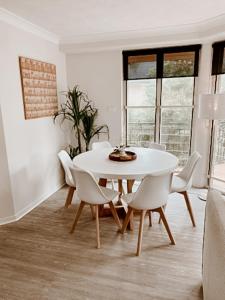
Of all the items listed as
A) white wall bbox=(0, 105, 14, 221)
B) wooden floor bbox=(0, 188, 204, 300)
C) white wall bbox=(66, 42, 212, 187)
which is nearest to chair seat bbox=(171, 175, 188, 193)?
wooden floor bbox=(0, 188, 204, 300)

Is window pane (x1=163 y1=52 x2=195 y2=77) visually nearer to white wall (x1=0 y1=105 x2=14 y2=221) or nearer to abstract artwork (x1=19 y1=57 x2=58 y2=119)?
abstract artwork (x1=19 y1=57 x2=58 y2=119)

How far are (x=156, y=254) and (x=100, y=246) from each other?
589mm

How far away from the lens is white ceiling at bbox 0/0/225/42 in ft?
7.97

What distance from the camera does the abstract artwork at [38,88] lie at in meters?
2.99

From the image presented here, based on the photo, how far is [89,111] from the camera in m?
4.09

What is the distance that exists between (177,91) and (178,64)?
435mm

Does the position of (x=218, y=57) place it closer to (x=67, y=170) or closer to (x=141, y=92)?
(x=141, y=92)

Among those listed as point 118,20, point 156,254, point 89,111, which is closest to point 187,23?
point 118,20

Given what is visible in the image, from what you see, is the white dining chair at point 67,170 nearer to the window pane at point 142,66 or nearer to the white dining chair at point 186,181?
the white dining chair at point 186,181

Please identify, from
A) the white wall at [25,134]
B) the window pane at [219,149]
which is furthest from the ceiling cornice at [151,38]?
the window pane at [219,149]

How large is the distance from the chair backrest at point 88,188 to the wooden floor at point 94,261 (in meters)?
0.50

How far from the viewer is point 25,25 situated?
2930 mm

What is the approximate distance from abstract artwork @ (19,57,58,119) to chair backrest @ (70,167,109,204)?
1.35 metres

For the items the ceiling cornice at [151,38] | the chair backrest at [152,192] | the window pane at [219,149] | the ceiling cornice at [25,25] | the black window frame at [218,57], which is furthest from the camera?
the window pane at [219,149]
